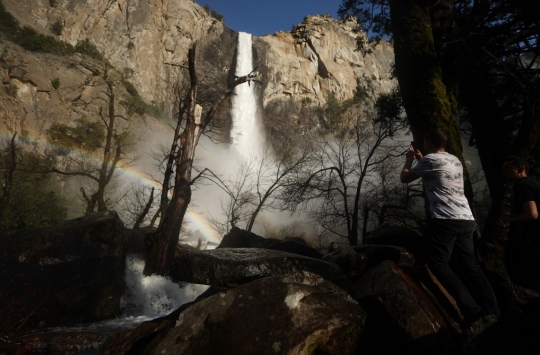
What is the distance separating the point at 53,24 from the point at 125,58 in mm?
7428

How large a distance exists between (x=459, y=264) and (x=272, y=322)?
202 centimetres

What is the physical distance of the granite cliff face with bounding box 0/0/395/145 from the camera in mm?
29422

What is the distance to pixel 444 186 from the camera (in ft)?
12.1

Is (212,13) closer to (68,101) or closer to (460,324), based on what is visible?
(68,101)

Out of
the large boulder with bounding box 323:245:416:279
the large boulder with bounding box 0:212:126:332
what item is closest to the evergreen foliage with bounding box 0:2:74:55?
the large boulder with bounding box 0:212:126:332

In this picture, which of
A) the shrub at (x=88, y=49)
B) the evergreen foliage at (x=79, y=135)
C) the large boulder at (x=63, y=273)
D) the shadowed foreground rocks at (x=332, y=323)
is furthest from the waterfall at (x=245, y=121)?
the shadowed foreground rocks at (x=332, y=323)

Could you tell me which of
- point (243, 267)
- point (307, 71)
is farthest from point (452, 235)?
point (307, 71)

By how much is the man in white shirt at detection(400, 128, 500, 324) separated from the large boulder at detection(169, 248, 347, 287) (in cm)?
152

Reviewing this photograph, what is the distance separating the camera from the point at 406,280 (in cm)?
373

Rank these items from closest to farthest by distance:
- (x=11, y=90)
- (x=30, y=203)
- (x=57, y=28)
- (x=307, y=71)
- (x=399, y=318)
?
1. (x=399, y=318)
2. (x=30, y=203)
3. (x=11, y=90)
4. (x=57, y=28)
5. (x=307, y=71)

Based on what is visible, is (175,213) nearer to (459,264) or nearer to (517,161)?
(459,264)

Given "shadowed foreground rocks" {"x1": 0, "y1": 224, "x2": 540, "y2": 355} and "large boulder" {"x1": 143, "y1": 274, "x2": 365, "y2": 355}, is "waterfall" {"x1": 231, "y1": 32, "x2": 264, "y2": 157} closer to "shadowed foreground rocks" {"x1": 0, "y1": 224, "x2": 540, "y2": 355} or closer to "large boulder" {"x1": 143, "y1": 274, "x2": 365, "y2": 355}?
"shadowed foreground rocks" {"x1": 0, "y1": 224, "x2": 540, "y2": 355}

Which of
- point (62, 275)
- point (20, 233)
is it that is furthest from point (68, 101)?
point (62, 275)

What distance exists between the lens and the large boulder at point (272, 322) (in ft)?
9.53
